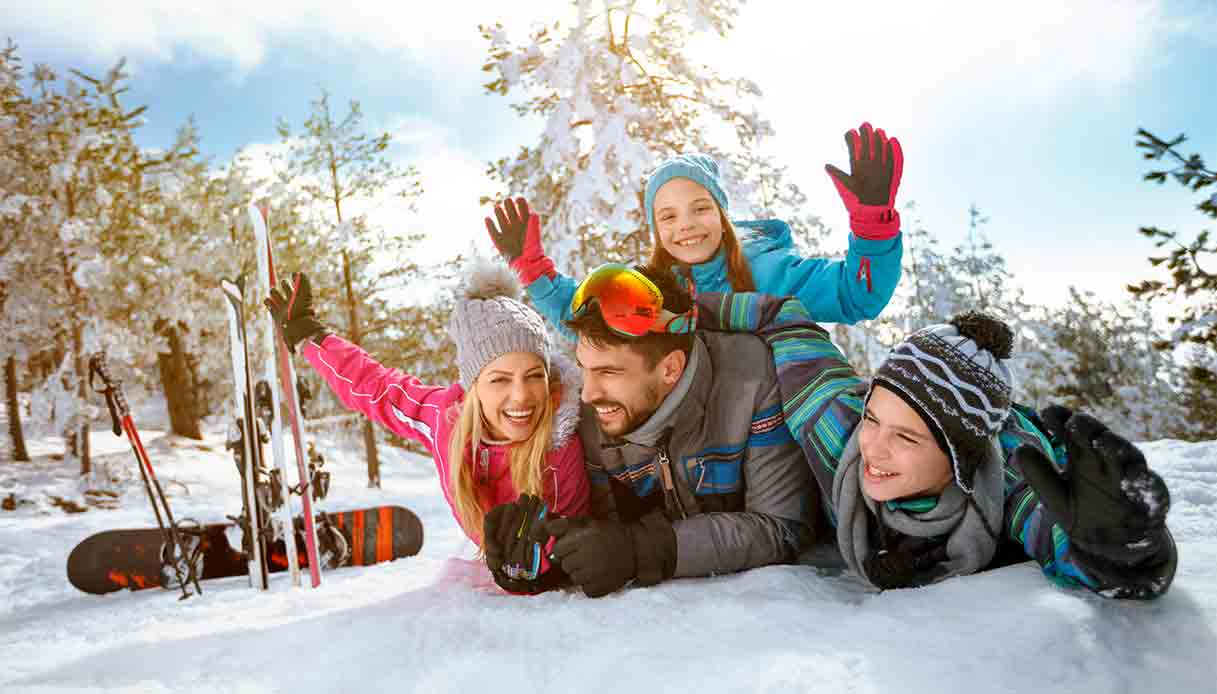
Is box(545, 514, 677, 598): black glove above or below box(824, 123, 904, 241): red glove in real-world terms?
below

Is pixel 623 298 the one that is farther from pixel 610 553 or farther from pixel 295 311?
pixel 295 311

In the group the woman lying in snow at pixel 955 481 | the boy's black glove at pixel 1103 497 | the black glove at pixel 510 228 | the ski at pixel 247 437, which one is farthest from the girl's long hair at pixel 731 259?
the ski at pixel 247 437

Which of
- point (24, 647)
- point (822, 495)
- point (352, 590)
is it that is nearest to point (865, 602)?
point (822, 495)

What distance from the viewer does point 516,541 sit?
7.33 ft

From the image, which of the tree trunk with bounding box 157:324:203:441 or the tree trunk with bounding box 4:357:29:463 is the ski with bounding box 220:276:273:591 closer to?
the tree trunk with bounding box 4:357:29:463

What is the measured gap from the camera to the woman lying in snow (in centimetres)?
152

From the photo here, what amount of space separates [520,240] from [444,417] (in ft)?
4.09

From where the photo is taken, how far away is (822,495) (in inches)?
106

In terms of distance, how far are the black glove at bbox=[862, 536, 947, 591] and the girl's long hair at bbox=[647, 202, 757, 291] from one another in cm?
170

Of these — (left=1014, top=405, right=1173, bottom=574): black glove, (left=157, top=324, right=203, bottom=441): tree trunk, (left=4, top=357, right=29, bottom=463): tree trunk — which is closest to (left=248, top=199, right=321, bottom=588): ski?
(left=1014, top=405, right=1173, bottom=574): black glove

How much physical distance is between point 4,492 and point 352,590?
1388 cm

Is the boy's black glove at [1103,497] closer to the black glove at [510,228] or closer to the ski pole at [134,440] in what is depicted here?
the black glove at [510,228]

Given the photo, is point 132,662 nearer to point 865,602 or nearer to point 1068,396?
point 865,602

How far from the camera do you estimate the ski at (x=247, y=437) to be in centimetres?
500
